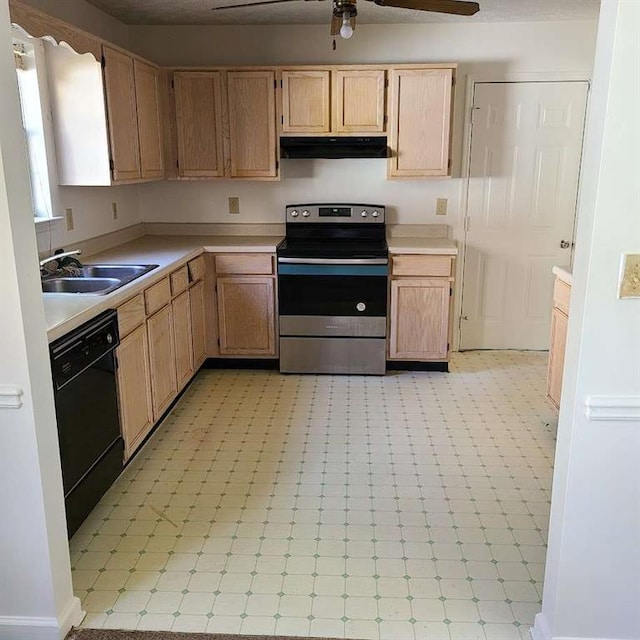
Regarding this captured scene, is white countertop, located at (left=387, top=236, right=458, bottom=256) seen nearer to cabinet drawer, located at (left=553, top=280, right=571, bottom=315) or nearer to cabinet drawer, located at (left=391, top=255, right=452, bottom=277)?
cabinet drawer, located at (left=391, top=255, right=452, bottom=277)

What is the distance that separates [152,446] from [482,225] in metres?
2.84

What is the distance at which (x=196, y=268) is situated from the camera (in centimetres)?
401

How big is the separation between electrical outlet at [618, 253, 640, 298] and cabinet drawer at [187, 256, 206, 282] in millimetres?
2795

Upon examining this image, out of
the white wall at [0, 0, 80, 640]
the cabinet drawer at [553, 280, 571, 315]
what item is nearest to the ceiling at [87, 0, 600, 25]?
the cabinet drawer at [553, 280, 571, 315]

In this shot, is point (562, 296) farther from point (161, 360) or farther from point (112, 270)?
point (112, 270)

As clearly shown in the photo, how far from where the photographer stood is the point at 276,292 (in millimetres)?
4211

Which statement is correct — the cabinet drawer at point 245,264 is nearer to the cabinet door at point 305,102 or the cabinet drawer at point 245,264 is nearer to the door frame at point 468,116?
the cabinet door at point 305,102

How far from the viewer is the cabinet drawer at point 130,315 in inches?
108

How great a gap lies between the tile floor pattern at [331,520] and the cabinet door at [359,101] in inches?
71.2

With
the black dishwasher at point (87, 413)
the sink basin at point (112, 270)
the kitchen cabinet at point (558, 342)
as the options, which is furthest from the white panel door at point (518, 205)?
the black dishwasher at point (87, 413)

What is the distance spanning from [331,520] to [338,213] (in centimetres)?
257

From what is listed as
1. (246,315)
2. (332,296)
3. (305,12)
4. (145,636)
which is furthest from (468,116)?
(145,636)

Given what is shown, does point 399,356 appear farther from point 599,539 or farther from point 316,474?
point 599,539

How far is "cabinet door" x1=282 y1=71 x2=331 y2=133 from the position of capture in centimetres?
414
